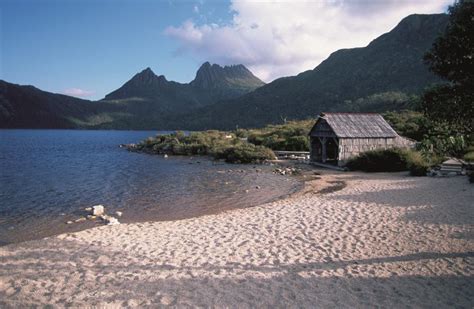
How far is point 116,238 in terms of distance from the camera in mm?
9234

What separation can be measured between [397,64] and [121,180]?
7827 centimetres

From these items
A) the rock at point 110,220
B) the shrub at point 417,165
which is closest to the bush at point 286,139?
the shrub at point 417,165

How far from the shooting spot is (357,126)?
2422 cm

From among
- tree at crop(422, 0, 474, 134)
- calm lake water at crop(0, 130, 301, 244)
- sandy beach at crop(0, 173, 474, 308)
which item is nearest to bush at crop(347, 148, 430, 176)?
calm lake water at crop(0, 130, 301, 244)

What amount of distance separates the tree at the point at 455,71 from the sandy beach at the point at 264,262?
3190 mm

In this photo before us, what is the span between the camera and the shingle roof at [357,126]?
77.0 ft

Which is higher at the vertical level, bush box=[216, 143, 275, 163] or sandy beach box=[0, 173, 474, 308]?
bush box=[216, 143, 275, 163]

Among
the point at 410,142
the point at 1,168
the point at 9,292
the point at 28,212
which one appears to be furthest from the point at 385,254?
the point at 1,168

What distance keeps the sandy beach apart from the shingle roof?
12.2 meters

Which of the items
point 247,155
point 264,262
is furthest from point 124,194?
point 247,155

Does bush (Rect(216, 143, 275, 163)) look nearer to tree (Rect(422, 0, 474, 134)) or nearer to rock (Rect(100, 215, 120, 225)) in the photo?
rock (Rect(100, 215, 120, 225))

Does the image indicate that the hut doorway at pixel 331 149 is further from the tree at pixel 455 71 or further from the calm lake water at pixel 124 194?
the tree at pixel 455 71

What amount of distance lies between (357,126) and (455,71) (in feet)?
58.7

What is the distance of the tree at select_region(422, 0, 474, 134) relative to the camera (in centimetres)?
650
